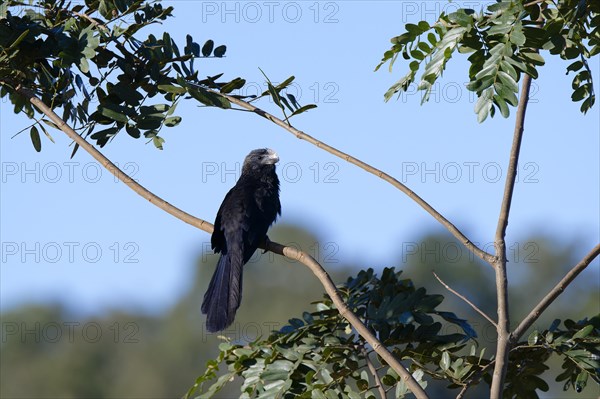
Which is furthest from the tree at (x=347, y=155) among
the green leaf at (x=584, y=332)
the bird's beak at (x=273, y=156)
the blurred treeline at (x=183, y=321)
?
Answer: the blurred treeline at (x=183, y=321)

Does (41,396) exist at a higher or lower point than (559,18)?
lower

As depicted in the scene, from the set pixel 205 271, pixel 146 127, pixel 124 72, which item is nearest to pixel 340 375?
pixel 146 127

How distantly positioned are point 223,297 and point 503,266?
1.61 metres

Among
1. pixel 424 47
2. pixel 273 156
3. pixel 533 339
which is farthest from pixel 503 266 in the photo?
pixel 273 156

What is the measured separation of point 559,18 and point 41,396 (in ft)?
117

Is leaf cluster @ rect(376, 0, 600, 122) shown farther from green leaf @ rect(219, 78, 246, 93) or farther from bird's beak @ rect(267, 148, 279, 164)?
bird's beak @ rect(267, 148, 279, 164)

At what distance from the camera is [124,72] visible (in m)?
4.29

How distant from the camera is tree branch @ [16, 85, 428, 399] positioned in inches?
139

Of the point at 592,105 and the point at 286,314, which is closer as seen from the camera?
the point at 592,105

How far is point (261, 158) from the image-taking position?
22.1 feet

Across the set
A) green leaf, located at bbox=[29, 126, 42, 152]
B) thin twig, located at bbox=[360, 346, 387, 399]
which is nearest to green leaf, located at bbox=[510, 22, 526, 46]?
thin twig, located at bbox=[360, 346, 387, 399]

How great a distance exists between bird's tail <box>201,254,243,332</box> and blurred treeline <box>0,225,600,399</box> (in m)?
29.7

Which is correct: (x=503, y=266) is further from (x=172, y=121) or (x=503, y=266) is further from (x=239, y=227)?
(x=239, y=227)

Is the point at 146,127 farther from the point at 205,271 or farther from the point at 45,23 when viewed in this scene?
the point at 205,271
